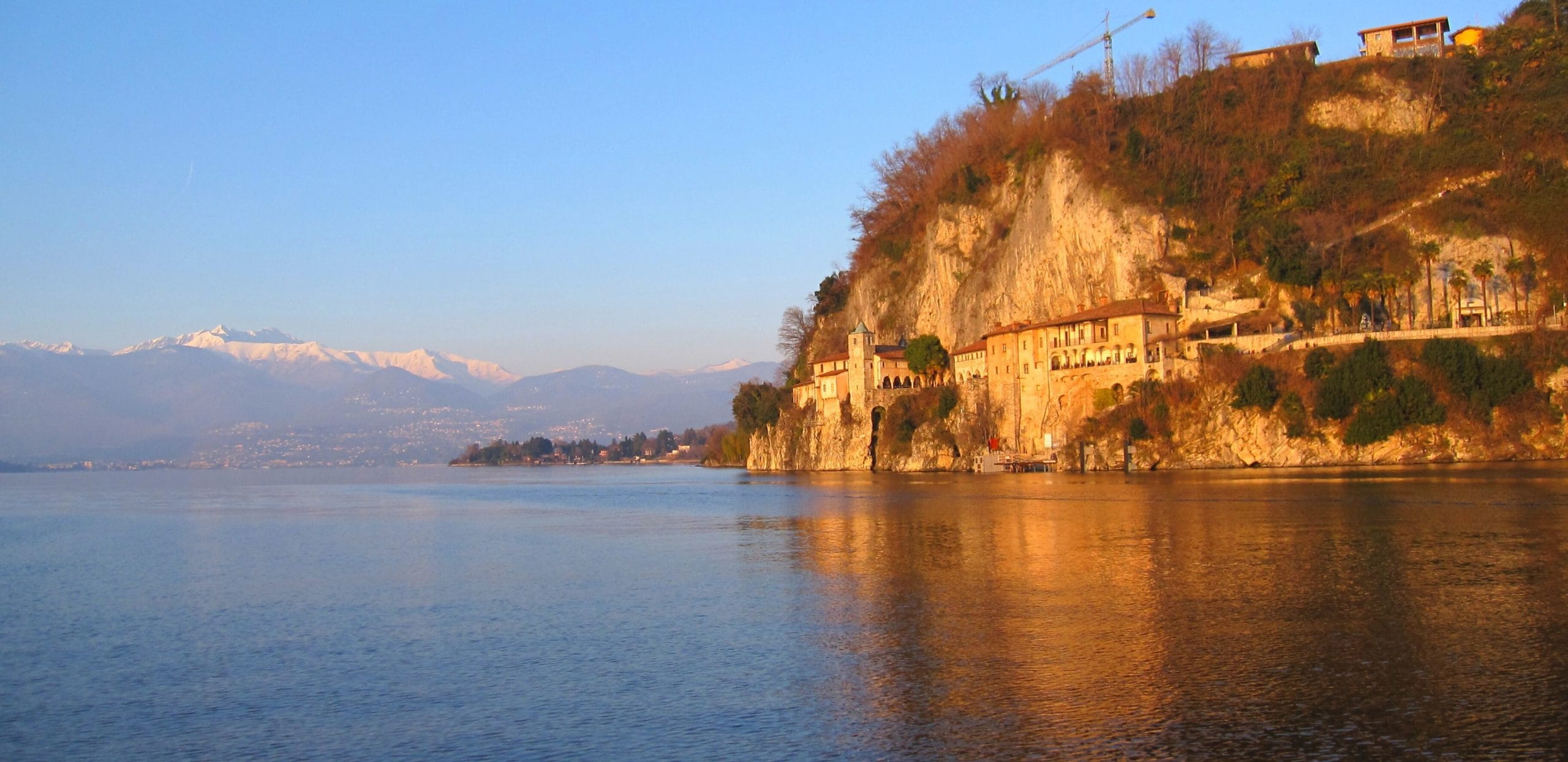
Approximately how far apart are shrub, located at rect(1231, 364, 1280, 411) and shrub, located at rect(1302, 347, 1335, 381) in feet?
5.74

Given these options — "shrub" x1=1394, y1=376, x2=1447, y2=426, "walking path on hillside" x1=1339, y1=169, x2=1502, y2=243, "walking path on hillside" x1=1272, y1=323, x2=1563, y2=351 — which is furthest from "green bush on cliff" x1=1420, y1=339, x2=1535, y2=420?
"walking path on hillside" x1=1339, y1=169, x2=1502, y2=243

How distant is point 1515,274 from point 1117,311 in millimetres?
20208

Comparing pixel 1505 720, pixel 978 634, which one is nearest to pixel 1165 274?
pixel 978 634

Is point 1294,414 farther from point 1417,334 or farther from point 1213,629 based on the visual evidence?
point 1213,629

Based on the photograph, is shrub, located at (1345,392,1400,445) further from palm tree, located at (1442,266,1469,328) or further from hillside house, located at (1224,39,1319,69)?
hillside house, located at (1224,39,1319,69)

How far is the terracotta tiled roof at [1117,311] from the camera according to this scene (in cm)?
7169

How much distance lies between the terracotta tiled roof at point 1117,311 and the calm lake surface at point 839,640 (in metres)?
30.9

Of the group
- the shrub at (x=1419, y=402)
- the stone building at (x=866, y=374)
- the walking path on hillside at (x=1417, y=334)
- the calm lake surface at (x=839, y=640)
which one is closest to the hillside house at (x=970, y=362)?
the stone building at (x=866, y=374)

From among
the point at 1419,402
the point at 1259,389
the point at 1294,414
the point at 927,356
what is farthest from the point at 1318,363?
the point at 927,356

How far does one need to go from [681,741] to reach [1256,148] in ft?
242

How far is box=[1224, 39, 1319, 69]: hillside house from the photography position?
3273 inches

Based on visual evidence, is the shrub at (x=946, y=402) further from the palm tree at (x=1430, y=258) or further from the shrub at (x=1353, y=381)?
the palm tree at (x=1430, y=258)

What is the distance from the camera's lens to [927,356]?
299 ft

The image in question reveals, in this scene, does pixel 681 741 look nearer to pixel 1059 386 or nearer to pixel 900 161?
pixel 1059 386
